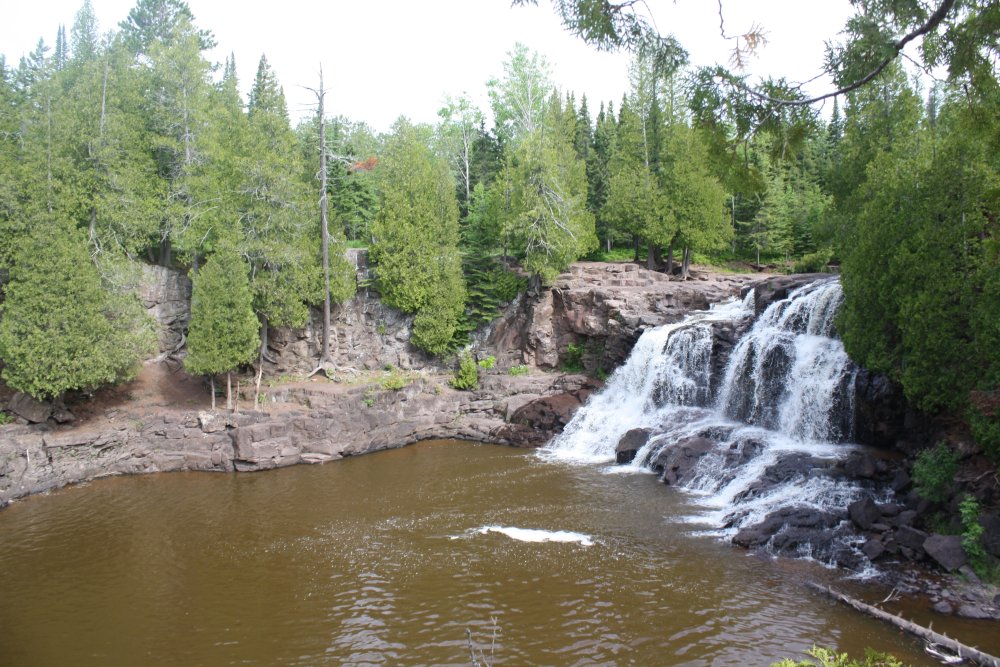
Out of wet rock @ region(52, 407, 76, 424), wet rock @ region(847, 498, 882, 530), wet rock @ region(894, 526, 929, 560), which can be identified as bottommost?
wet rock @ region(894, 526, 929, 560)

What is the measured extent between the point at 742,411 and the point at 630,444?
11.4ft

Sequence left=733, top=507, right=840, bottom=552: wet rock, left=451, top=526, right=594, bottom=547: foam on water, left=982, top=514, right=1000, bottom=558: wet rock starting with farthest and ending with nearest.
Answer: left=451, top=526, right=594, bottom=547: foam on water, left=733, top=507, right=840, bottom=552: wet rock, left=982, top=514, right=1000, bottom=558: wet rock

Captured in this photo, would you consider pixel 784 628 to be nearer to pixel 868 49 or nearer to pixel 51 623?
pixel 868 49

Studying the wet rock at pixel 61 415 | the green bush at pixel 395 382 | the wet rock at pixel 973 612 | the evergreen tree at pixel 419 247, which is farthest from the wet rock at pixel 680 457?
the wet rock at pixel 61 415

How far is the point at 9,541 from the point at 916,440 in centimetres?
2109

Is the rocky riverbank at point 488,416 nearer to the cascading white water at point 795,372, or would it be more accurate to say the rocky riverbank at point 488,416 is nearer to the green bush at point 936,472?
the green bush at point 936,472

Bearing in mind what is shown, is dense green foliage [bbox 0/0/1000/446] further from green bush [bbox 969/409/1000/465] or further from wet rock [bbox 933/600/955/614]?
wet rock [bbox 933/600/955/614]

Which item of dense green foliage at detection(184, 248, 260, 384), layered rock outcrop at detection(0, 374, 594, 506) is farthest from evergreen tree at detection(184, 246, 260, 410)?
layered rock outcrop at detection(0, 374, 594, 506)

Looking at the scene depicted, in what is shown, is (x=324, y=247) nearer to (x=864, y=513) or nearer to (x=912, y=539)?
(x=864, y=513)

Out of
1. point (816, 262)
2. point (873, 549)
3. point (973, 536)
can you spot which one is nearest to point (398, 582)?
point (873, 549)

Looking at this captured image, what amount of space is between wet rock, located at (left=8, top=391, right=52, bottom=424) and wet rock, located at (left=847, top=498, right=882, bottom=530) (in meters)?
22.6

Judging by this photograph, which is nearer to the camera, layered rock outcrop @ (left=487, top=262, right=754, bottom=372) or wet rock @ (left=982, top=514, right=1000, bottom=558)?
wet rock @ (left=982, top=514, right=1000, bottom=558)

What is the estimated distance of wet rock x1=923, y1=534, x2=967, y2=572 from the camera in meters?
10.4

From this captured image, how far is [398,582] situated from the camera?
11656 mm
